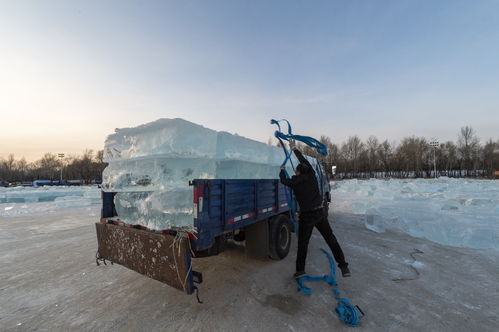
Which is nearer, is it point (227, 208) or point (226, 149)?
point (227, 208)

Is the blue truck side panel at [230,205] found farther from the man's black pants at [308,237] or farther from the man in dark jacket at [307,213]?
the man's black pants at [308,237]

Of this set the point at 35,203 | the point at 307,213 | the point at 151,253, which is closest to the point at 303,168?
the point at 307,213

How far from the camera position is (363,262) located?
4383mm

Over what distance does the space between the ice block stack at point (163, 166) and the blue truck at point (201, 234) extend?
0.64 ft

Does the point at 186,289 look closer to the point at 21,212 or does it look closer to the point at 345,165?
the point at 21,212

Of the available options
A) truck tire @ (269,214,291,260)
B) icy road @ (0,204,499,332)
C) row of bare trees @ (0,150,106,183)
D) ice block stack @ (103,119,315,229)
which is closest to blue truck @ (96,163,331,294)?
truck tire @ (269,214,291,260)

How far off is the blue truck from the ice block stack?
19 centimetres

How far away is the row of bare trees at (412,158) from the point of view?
2088 inches

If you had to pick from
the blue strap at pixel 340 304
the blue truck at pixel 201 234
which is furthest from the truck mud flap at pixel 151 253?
the blue strap at pixel 340 304

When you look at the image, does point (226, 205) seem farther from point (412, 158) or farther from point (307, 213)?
point (412, 158)

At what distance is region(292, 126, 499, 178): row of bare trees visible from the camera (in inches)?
2088

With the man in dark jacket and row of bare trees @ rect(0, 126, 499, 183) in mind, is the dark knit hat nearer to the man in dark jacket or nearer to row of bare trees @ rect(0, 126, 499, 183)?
the man in dark jacket

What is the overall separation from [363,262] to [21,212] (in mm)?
15732

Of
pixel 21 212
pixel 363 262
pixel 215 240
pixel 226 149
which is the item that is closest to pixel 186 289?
pixel 215 240
